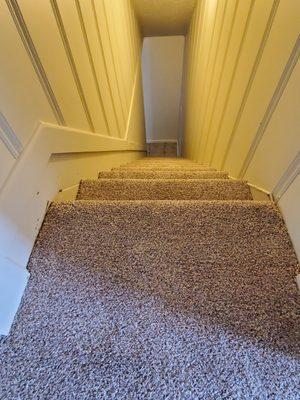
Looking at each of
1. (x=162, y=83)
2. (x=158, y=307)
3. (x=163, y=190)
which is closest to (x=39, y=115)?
(x=163, y=190)

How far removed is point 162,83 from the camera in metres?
5.33

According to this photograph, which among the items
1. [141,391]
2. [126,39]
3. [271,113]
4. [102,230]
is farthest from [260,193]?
[126,39]

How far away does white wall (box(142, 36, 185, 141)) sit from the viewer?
15.3 feet

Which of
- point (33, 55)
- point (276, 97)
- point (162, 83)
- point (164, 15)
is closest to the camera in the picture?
point (33, 55)

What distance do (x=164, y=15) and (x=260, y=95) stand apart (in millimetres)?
3571

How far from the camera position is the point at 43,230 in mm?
750

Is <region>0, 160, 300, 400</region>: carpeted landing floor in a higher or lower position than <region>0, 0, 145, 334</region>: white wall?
lower

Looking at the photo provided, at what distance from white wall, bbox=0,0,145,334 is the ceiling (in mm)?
2325

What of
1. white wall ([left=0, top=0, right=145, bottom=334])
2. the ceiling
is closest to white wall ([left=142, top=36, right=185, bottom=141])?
the ceiling

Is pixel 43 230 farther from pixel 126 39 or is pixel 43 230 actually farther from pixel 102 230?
pixel 126 39

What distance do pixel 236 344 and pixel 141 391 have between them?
236 mm

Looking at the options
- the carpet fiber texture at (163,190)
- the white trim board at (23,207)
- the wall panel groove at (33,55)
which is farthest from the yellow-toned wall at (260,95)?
the wall panel groove at (33,55)

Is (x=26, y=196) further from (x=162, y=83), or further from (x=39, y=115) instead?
(x=162, y=83)

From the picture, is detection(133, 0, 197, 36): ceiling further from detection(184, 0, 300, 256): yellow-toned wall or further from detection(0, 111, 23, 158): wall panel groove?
detection(0, 111, 23, 158): wall panel groove
